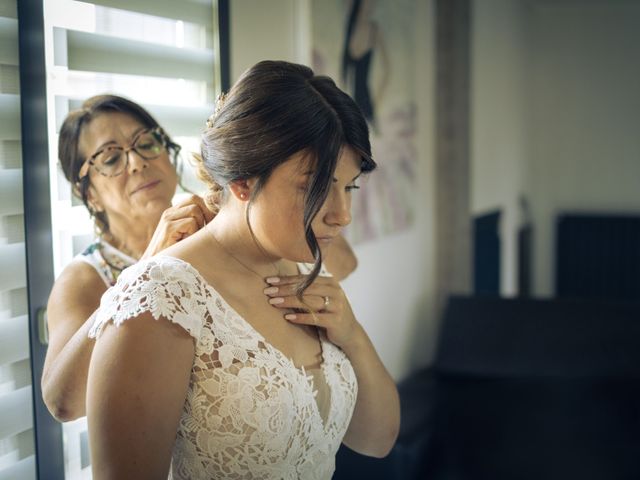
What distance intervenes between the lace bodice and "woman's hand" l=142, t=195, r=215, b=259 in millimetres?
145

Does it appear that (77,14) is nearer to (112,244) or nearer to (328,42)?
(112,244)

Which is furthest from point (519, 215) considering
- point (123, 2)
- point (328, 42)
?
point (123, 2)

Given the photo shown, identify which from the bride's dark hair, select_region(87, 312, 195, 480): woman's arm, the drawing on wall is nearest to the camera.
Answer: select_region(87, 312, 195, 480): woman's arm

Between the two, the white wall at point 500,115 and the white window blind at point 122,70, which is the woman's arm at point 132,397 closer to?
the white window blind at point 122,70

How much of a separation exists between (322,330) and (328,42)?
153cm

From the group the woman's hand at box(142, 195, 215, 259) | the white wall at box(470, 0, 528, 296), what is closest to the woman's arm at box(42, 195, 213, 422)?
the woman's hand at box(142, 195, 215, 259)

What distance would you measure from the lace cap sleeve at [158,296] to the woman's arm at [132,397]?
14mm

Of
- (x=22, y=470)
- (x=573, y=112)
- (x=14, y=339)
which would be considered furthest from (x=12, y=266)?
(x=573, y=112)

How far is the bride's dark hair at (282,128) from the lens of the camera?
1.16 meters

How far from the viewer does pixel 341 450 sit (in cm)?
241

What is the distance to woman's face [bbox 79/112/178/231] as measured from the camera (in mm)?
1404

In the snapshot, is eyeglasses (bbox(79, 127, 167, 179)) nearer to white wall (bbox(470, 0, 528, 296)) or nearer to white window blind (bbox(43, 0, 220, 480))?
white window blind (bbox(43, 0, 220, 480))

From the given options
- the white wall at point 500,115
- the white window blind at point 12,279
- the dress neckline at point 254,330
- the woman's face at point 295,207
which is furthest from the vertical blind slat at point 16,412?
the white wall at point 500,115

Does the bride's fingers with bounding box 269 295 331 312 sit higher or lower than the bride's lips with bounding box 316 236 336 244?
lower
